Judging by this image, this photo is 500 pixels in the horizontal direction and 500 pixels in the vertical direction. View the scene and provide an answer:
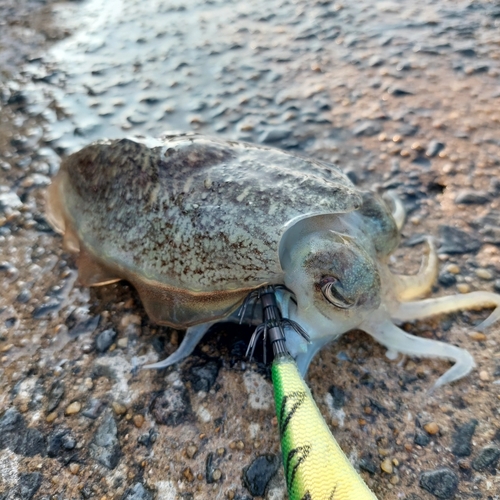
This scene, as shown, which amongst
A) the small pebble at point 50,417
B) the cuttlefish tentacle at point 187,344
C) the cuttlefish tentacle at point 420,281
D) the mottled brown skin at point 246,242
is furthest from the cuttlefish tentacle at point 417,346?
the small pebble at point 50,417

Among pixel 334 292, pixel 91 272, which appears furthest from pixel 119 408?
pixel 334 292

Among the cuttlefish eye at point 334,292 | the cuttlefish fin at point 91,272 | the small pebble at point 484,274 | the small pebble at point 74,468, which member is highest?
the cuttlefish eye at point 334,292

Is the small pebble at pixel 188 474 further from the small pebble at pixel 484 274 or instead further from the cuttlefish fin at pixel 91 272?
the small pebble at pixel 484 274

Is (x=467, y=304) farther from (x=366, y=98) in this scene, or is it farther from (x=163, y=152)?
(x=366, y=98)

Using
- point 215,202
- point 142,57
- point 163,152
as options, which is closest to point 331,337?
point 215,202

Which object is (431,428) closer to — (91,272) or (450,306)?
(450,306)

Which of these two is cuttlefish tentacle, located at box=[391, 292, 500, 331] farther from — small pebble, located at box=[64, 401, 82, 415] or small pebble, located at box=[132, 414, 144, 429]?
small pebble, located at box=[64, 401, 82, 415]

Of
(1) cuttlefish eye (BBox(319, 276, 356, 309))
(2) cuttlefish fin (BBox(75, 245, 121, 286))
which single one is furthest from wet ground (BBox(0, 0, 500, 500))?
(1) cuttlefish eye (BBox(319, 276, 356, 309))
